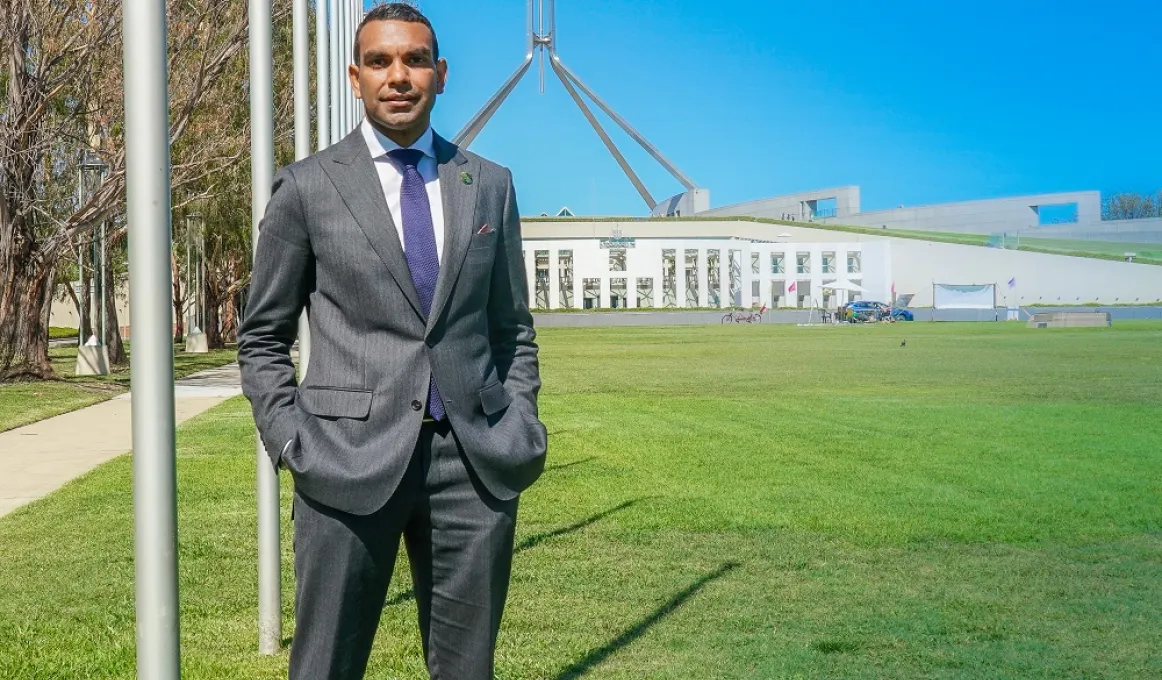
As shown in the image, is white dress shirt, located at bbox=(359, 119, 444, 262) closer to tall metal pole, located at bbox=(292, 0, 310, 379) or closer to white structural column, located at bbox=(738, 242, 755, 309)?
tall metal pole, located at bbox=(292, 0, 310, 379)

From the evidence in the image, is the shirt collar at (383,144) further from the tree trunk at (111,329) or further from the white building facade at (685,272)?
the white building facade at (685,272)

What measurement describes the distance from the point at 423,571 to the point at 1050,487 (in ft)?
22.3

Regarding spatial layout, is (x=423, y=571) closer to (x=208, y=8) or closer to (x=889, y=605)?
(x=889, y=605)

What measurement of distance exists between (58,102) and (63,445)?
11367 millimetres

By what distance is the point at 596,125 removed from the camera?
97.3m

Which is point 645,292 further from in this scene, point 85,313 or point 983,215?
point 85,313

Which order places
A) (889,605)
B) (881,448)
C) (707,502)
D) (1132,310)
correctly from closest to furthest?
(889,605), (707,502), (881,448), (1132,310)

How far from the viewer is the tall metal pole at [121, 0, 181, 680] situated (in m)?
2.10

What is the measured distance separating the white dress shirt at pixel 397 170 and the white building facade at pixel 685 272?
232 feet

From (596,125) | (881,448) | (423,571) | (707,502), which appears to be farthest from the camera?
(596,125)

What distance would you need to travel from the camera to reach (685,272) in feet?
251

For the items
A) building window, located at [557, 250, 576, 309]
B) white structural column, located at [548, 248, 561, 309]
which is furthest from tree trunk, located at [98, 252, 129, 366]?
building window, located at [557, 250, 576, 309]

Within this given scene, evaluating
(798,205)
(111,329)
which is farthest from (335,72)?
(798,205)

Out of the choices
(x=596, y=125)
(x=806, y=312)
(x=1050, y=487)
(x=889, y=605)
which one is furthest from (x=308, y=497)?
(x=596, y=125)
